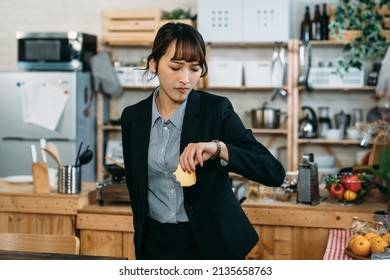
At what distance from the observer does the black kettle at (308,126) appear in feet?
18.6

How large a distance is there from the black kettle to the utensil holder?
283cm

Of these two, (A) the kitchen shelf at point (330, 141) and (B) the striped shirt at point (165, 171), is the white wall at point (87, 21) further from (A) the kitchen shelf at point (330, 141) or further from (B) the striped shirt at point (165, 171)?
(B) the striped shirt at point (165, 171)

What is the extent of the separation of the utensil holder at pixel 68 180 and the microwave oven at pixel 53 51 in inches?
101

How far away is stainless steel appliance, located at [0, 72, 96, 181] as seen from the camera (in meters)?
5.59

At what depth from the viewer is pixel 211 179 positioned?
6.13 ft

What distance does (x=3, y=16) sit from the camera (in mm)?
6480

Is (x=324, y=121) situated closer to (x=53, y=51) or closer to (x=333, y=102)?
(x=333, y=102)

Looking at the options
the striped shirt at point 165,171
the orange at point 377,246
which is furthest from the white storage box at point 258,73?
the striped shirt at point 165,171

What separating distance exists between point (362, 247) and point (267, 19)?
11.4 feet

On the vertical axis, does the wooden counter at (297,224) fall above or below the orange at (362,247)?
below

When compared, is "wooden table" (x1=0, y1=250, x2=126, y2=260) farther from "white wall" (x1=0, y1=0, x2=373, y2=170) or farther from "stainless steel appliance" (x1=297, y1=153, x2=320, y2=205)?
"white wall" (x1=0, y1=0, x2=373, y2=170)

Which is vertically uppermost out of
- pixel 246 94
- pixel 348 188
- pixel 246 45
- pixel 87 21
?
pixel 87 21

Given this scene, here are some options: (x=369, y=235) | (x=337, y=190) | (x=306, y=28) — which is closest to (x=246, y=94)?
(x=306, y=28)
